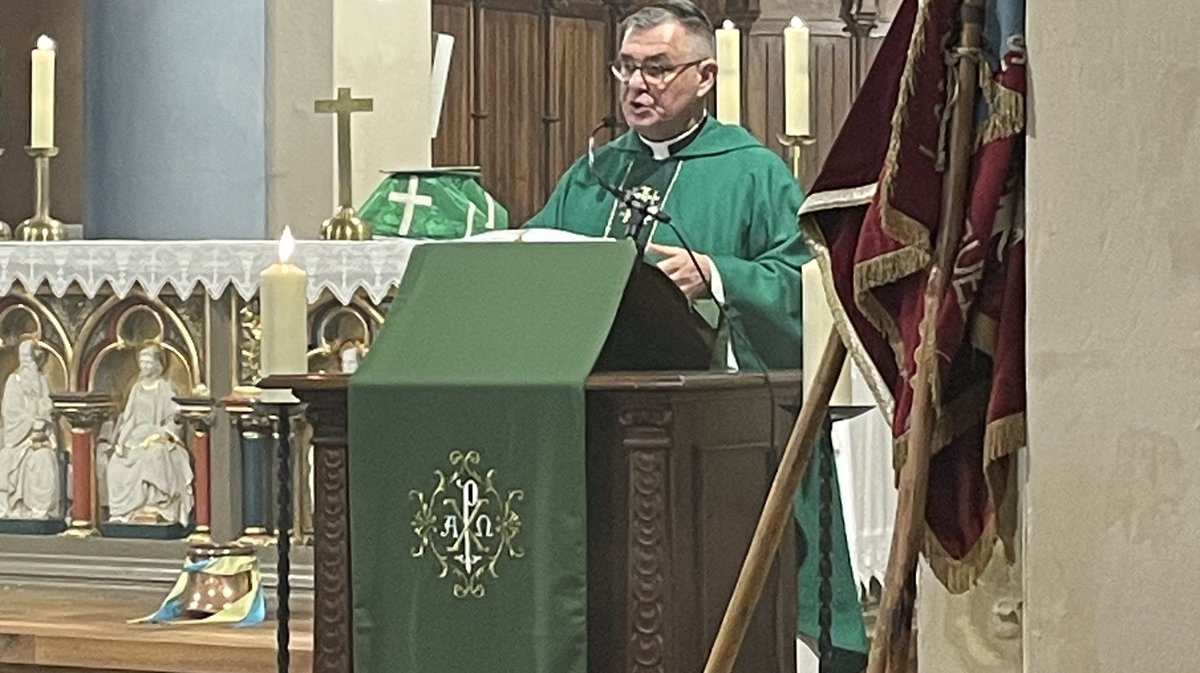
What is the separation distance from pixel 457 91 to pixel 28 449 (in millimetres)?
4092

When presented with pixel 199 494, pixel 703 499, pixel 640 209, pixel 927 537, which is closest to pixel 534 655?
pixel 703 499

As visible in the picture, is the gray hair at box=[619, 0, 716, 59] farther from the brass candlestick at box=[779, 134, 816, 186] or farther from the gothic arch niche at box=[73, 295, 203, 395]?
the gothic arch niche at box=[73, 295, 203, 395]

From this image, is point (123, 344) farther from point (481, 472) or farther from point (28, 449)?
point (481, 472)

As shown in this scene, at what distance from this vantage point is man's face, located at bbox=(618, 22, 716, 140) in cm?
556

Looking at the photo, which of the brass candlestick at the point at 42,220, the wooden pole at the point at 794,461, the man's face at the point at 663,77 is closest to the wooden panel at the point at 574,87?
the brass candlestick at the point at 42,220

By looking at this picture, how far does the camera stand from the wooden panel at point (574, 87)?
11.2m

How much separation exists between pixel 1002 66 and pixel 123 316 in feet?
14.4

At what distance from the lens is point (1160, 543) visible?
2.73 m

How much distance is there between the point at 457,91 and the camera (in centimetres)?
1068

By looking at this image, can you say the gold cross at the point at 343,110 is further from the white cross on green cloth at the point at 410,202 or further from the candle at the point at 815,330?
the candle at the point at 815,330

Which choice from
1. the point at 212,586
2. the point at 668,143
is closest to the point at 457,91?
the point at 212,586

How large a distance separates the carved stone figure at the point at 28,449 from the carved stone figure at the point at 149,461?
0.18 meters

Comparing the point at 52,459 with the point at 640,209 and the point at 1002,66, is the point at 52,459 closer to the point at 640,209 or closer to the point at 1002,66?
the point at 640,209

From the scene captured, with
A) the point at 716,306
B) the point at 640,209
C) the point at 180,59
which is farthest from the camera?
the point at 180,59
